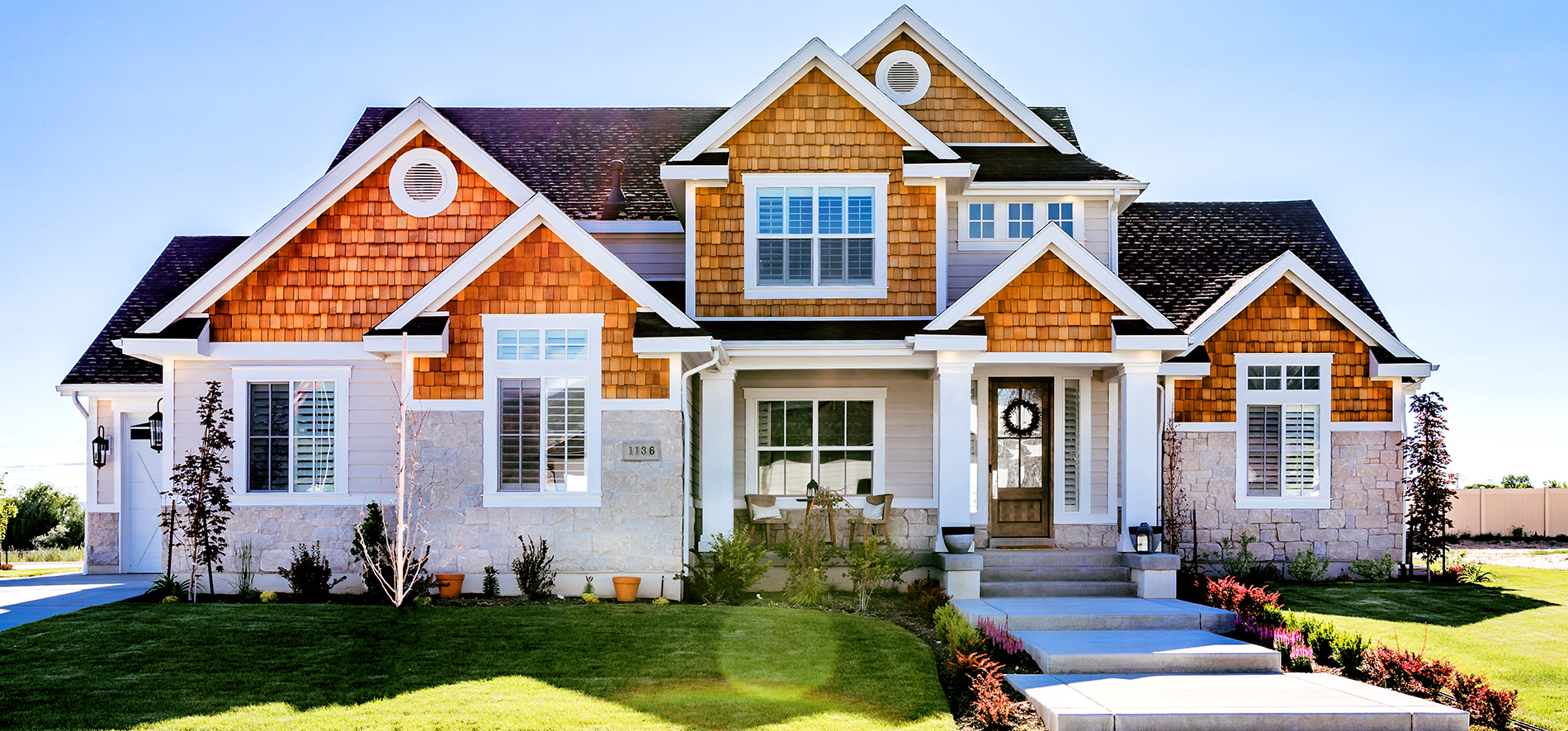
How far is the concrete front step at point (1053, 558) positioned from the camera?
520 inches

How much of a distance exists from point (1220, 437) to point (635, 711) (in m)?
10.7

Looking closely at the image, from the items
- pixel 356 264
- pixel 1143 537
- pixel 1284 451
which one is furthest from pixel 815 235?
pixel 1284 451

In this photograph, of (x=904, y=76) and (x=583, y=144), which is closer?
(x=904, y=76)

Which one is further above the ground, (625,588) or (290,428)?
(290,428)

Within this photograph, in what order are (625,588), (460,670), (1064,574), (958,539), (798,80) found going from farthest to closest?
(798,80) → (1064,574) → (958,539) → (625,588) → (460,670)

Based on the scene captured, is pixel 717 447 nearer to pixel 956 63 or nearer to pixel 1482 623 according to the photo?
pixel 956 63

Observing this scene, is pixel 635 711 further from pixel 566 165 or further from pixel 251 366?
pixel 566 165

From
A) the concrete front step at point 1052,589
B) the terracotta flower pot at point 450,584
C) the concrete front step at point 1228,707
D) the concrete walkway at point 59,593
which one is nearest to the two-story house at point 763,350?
the terracotta flower pot at point 450,584

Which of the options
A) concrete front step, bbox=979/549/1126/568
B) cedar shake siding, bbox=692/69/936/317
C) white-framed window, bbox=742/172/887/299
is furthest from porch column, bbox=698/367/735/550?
concrete front step, bbox=979/549/1126/568

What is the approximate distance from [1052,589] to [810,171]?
6137 millimetres

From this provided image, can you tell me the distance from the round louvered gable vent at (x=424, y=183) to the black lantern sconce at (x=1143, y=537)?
936 cm

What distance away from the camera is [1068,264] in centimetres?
1312

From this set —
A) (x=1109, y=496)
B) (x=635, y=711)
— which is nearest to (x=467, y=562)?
(x=635, y=711)

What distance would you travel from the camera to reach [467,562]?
12289 mm
